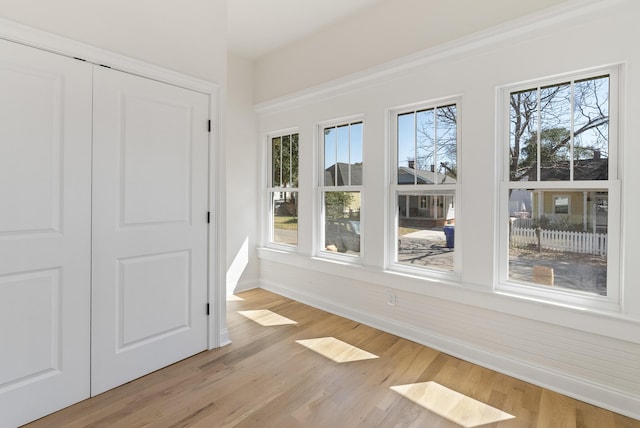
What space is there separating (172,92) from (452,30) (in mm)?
2302

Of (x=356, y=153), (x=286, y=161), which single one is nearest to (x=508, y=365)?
(x=356, y=153)

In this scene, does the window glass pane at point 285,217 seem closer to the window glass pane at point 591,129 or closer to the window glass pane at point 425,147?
the window glass pane at point 425,147

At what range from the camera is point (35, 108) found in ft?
6.02

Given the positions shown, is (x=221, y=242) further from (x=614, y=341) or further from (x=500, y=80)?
(x=614, y=341)

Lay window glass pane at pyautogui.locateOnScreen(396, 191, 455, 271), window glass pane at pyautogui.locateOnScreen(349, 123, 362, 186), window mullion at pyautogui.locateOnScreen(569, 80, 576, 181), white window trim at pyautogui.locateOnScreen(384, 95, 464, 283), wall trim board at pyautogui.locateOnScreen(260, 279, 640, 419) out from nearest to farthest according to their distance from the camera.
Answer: wall trim board at pyautogui.locateOnScreen(260, 279, 640, 419), window mullion at pyautogui.locateOnScreen(569, 80, 576, 181), white window trim at pyautogui.locateOnScreen(384, 95, 464, 283), window glass pane at pyautogui.locateOnScreen(396, 191, 455, 271), window glass pane at pyautogui.locateOnScreen(349, 123, 362, 186)

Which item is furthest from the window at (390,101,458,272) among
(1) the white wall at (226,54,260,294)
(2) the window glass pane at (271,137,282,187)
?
(1) the white wall at (226,54,260,294)

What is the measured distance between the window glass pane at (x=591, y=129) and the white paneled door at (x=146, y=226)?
2767 millimetres

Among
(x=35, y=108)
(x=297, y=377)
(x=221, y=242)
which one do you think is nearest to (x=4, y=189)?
(x=35, y=108)

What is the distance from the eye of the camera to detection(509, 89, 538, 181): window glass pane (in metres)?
2.36

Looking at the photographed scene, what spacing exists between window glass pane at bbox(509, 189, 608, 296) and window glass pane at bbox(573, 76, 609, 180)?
0.51 feet

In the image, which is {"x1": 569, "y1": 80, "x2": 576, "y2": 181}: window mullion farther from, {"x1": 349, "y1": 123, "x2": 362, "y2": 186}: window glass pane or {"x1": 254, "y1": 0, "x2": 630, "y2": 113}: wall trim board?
{"x1": 349, "y1": 123, "x2": 362, "y2": 186}: window glass pane

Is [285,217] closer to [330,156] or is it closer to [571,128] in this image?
[330,156]

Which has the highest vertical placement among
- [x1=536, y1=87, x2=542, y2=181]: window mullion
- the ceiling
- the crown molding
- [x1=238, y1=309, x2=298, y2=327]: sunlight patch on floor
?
the ceiling

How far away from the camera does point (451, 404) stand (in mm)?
2027
